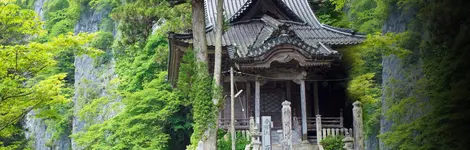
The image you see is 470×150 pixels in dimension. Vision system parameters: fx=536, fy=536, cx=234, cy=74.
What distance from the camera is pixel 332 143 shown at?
1364 cm

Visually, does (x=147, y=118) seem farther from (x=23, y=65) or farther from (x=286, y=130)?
(x=286, y=130)

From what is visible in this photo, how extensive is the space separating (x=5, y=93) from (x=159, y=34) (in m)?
11.2

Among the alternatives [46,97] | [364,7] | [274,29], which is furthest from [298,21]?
[46,97]

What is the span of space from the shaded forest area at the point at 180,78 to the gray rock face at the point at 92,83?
3.4 inches

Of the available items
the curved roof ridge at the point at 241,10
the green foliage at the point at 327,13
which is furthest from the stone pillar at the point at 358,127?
the green foliage at the point at 327,13

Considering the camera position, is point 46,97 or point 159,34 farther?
point 159,34

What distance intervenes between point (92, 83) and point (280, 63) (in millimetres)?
17521

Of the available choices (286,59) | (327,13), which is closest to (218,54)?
(286,59)

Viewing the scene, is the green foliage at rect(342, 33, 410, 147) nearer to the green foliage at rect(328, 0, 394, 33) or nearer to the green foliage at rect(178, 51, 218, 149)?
the green foliage at rect(328, 0, 394, 33)

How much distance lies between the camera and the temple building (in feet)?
47.6

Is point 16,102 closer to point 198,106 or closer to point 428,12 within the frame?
point 198,106

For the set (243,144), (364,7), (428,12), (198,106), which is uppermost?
(364,7)

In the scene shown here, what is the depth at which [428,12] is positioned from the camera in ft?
13.1

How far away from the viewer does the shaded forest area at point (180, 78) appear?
3883 millimetres
